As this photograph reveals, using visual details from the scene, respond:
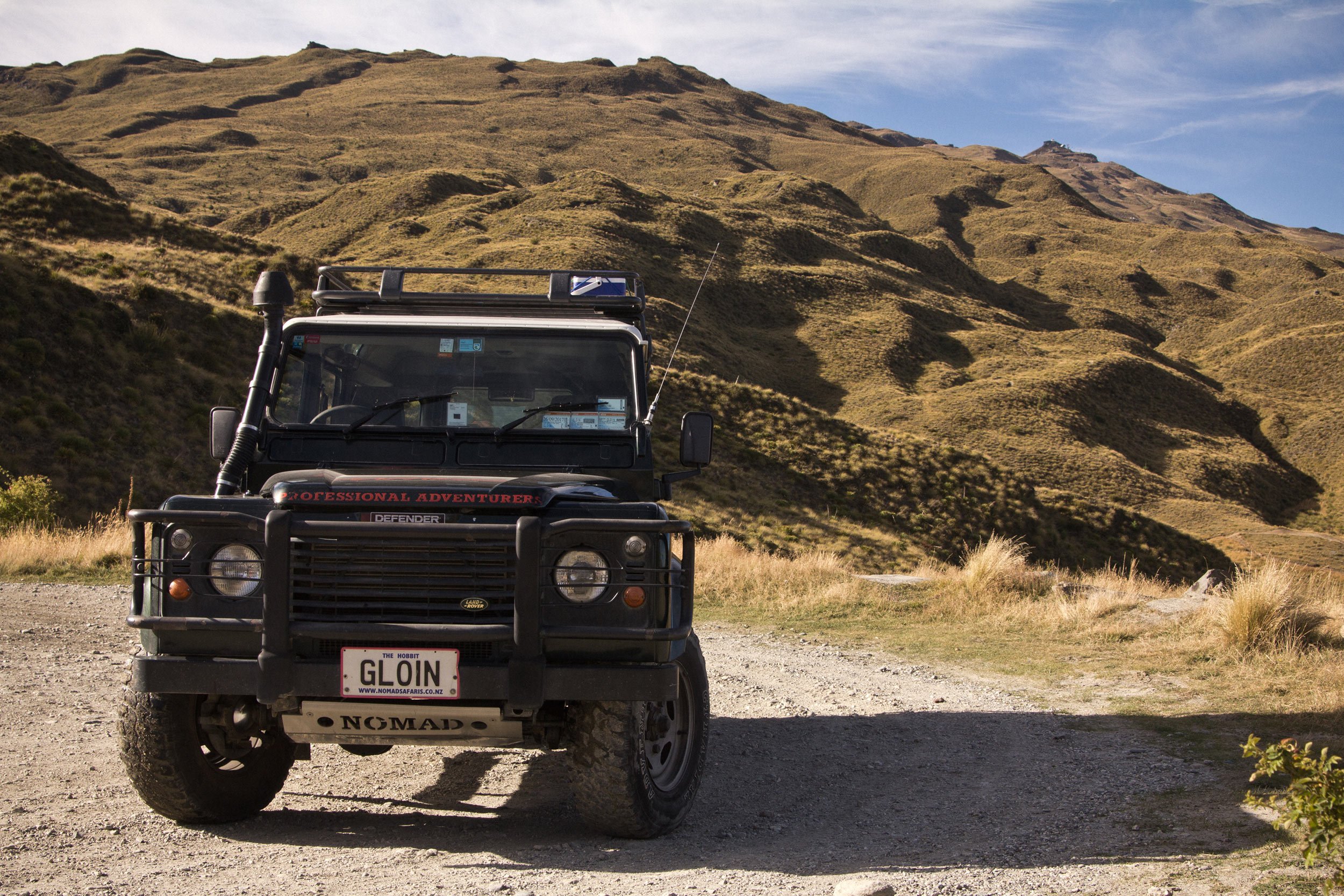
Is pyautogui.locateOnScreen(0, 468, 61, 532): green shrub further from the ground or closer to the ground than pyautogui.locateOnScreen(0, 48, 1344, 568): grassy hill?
closer to the ground

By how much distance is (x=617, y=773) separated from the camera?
16.1ft

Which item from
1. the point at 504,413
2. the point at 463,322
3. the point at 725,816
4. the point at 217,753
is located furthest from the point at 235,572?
the point at 725,816

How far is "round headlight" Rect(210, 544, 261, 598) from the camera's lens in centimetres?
474

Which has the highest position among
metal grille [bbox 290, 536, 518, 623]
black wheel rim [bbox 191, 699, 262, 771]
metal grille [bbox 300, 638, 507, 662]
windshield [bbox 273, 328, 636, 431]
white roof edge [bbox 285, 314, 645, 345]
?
white roof edge [bbox 285, 314, 645, 345]

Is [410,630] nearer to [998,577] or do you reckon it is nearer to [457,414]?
[457,414]

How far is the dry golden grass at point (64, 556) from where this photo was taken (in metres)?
15.1

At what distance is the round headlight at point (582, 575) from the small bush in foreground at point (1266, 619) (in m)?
7.97

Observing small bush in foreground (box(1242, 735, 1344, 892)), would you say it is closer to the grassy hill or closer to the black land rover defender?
the black land rover defender

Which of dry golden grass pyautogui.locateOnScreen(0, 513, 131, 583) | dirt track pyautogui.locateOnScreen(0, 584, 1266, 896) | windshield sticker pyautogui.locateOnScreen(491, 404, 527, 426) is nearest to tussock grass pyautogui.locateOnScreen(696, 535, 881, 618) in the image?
dirt track pyautogui.locateOnScreen(0, 584, 1266, 896)

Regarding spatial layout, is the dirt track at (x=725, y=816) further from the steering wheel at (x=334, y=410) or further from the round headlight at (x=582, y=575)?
the steering wheel at (x=334, y=410)

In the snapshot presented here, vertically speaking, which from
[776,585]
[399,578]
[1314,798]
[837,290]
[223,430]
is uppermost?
[837,290]

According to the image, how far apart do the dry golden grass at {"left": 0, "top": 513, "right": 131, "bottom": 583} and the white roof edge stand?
9.87 meters

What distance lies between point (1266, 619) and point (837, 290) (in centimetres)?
8163

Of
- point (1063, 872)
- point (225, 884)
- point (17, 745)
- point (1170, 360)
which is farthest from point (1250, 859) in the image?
point (1170, 360)
